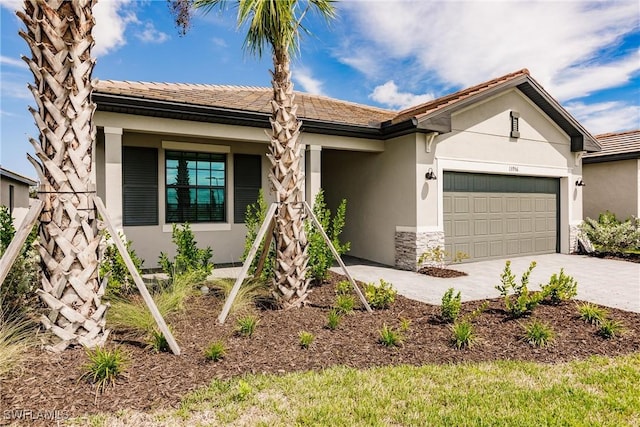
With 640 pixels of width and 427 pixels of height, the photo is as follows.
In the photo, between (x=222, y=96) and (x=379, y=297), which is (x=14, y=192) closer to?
(x=222, y=96)

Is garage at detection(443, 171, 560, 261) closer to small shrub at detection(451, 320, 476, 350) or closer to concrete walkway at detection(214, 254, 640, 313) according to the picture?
concrete walkway at detection(214, 254, 640, 313)

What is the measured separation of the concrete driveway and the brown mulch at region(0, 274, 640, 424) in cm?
92

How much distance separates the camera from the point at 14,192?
17781 mm

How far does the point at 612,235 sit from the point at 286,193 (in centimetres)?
1148

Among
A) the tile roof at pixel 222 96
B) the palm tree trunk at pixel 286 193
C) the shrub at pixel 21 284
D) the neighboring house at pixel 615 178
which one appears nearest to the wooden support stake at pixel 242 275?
the palm tree trunk at pixel 286 193

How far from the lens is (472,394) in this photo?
10.3 feet

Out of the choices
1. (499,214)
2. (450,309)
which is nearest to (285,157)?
(450,309)

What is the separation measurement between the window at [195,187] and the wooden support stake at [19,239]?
19.6 ft

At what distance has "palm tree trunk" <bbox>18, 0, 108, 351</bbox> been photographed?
11.3 ft

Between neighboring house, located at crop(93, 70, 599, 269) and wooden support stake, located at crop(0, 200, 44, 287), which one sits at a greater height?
neighboring house, located at crop(93, 70, 599, 269)

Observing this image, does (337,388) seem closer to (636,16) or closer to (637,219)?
(636,16)

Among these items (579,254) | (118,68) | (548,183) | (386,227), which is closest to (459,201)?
(386,227)

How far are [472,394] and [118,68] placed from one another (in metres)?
10.0

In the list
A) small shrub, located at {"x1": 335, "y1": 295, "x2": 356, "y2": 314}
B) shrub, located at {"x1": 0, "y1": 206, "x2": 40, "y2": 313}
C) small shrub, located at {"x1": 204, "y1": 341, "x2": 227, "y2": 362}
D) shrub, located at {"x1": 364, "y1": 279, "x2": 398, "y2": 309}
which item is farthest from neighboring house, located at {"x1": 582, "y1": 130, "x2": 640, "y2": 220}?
shrub, located at {"x1": 0, "y1": 206, "x2": 40, "y2": 313}
